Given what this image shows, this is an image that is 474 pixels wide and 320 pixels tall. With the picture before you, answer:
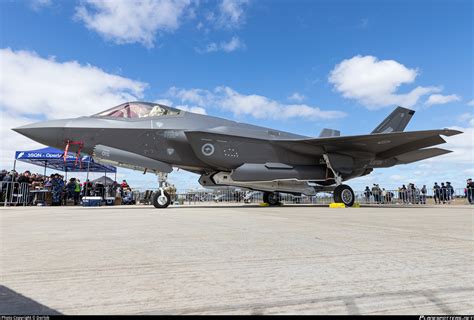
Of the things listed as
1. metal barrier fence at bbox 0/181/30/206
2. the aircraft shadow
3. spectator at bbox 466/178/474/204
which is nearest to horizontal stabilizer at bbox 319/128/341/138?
spectator at bbox 466/178/474/204

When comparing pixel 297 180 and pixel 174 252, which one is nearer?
pixel 174 252

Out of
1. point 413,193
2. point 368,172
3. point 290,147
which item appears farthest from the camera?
point 413,193

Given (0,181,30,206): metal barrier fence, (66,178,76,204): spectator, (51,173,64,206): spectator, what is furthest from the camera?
(66,178,76,204): spectator

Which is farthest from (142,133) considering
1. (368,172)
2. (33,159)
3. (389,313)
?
(33,159)

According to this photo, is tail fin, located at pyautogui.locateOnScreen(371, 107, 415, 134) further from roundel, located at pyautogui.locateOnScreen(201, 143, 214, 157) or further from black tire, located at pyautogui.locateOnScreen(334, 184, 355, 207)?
roundel, located at pyautogui.locateOnScreen(201, 143, 214, 157)

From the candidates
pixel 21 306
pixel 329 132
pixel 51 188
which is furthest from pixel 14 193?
pixel 21 306

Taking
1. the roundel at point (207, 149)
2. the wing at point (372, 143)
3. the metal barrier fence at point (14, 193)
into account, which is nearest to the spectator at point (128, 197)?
the metal barrier fence at point (14, 193)

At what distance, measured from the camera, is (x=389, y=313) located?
0.97m

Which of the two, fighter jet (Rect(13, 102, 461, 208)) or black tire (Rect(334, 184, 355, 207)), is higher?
fighter jet (Rect(13, 102, 461, 208))

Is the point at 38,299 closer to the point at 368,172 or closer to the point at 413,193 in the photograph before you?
the point at 368,172

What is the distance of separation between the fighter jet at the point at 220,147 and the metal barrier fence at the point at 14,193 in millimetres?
6385

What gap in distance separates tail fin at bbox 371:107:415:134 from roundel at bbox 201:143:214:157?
8.25 m

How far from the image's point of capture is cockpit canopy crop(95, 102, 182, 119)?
28.7 ft

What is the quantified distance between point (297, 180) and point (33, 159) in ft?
45.9
